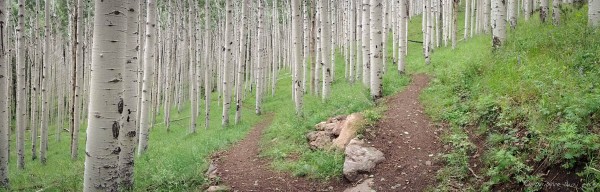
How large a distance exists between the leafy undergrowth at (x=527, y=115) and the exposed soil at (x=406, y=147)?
261 mm

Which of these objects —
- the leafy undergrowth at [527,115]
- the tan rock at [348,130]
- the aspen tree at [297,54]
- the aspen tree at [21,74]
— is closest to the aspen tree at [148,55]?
Answer: the aspen tree at [21,74]

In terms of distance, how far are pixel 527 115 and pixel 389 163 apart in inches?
83.6

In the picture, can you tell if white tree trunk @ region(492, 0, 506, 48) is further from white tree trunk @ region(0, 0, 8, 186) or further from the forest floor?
white tree trunk @ region(0, 0, 8, 186)

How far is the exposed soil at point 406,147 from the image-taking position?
556 cm

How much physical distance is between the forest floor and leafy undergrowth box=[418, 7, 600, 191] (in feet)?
1.05

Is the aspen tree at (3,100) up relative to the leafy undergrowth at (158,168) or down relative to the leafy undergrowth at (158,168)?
up

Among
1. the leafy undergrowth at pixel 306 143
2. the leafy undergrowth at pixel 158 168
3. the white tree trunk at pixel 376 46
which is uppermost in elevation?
the white tree trunk at pixel 376 46

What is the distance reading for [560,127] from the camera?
4328 mm

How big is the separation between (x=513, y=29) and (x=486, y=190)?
9014mm

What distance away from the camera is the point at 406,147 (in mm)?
6684

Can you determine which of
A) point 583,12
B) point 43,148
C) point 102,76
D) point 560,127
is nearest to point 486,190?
point 560,127

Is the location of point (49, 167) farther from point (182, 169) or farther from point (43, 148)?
point (182, 169)

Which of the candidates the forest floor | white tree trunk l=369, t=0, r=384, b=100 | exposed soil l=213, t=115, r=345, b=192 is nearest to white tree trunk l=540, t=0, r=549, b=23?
white tree trunk l=369, t=0, r=384, b=100

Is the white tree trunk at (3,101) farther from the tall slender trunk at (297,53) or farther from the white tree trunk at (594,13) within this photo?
the white tree trunk at (594,13)
